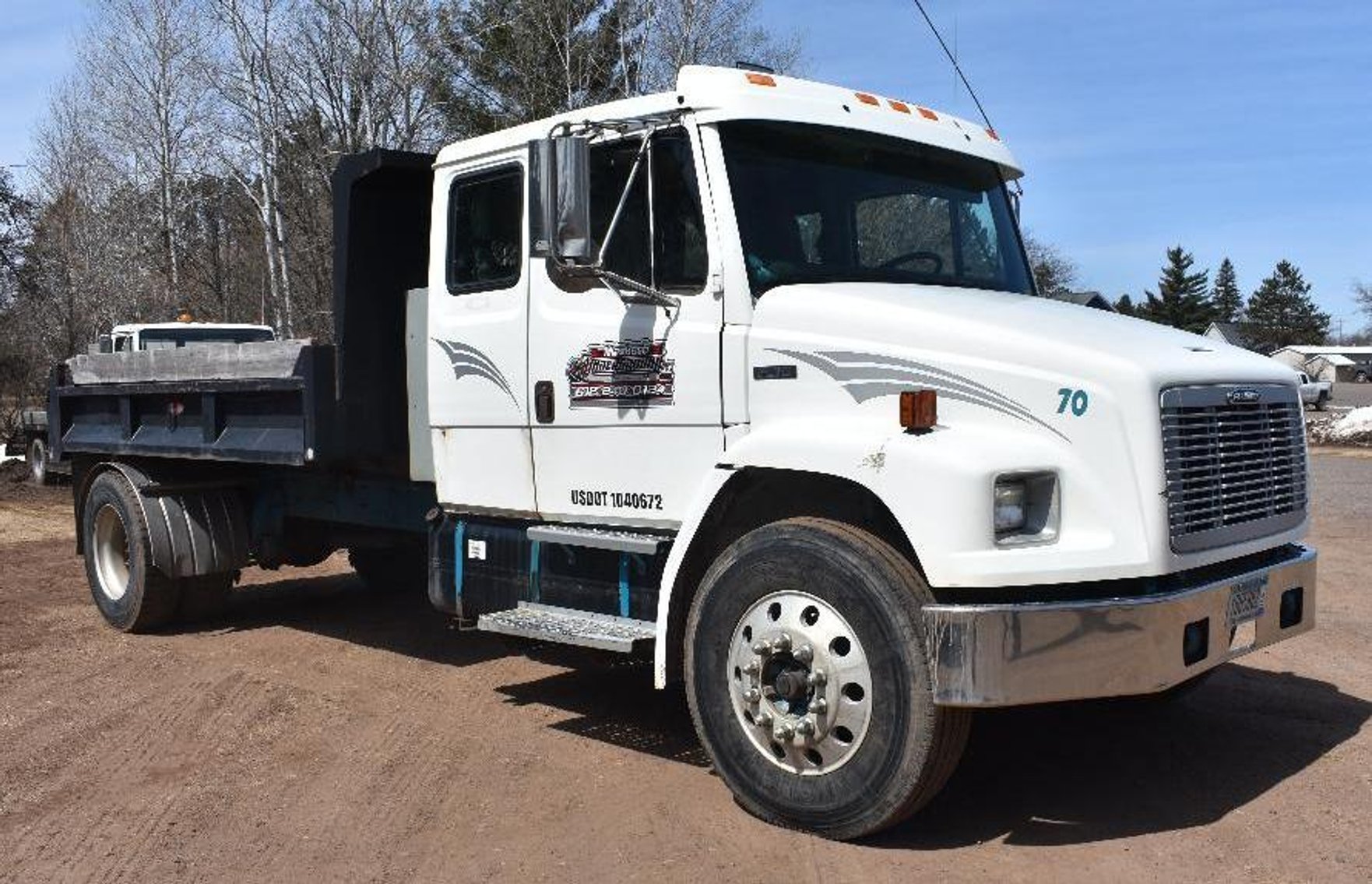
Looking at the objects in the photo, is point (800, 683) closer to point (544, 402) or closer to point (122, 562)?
point (544, 402)

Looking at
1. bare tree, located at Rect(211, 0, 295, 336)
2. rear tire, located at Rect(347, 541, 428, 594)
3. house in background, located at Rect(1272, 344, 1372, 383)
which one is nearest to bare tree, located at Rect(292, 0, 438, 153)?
bare tree, located at Rect(211, 0, 295, 336)

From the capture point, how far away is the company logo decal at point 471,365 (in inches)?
240

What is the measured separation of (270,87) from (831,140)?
2647 centimetres

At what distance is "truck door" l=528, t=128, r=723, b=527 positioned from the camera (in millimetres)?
5223

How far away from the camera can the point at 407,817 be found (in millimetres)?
4945

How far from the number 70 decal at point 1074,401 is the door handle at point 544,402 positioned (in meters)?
2.39

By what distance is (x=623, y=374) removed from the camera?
553cm

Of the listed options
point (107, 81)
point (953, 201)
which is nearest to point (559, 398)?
point (953, 201)

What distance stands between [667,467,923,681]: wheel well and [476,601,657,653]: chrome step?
22cm

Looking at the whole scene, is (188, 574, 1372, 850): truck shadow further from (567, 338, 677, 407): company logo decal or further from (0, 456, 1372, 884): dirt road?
(567, 338, 677, 407): company logo decal

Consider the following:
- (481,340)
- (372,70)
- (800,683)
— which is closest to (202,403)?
(481,340)

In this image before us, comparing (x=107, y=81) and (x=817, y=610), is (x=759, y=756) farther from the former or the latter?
(x=107, y=81)

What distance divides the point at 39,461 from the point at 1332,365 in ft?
302

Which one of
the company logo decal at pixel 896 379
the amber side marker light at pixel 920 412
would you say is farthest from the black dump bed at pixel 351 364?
the amber side marker light at pixel 920 412
